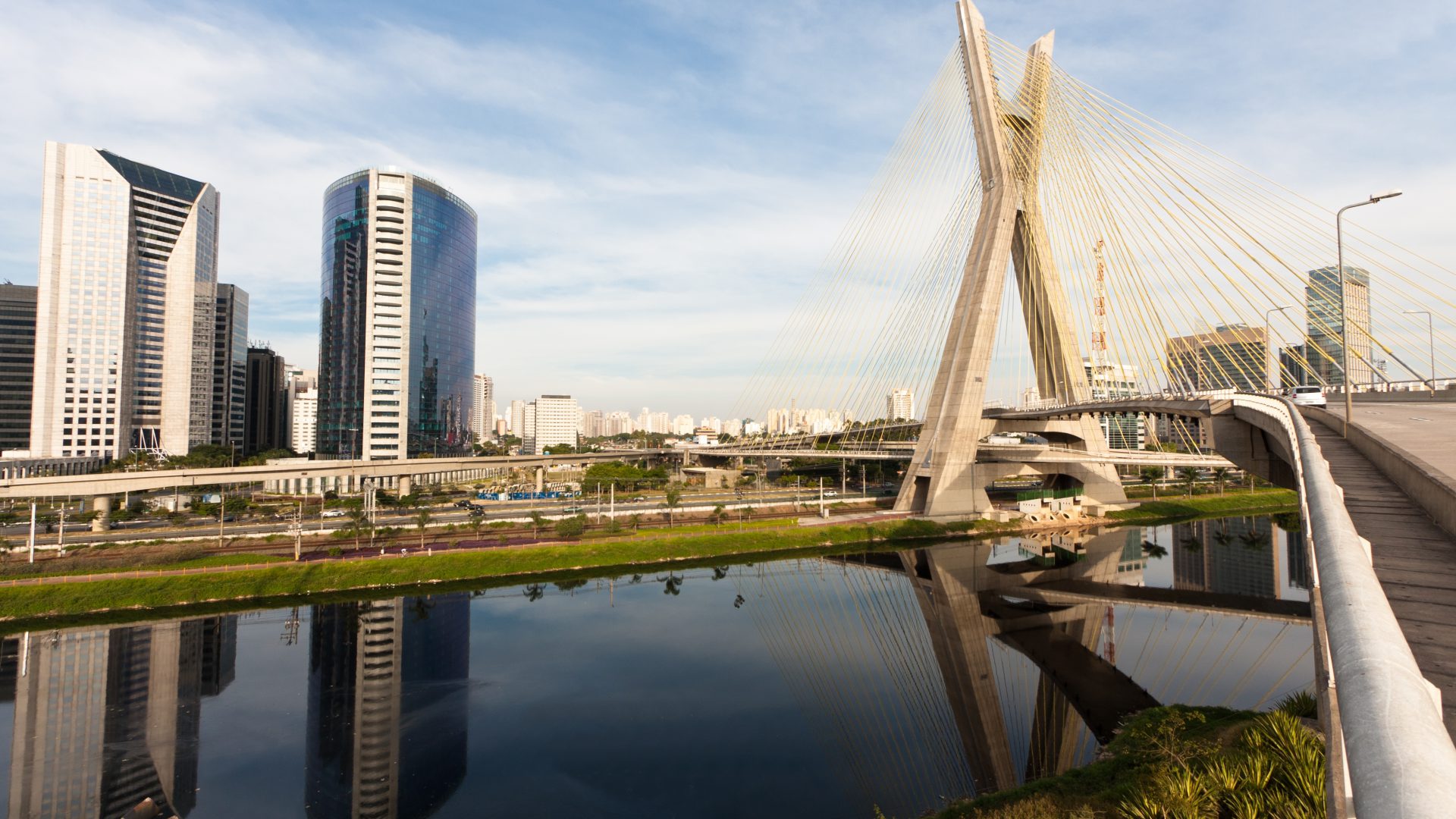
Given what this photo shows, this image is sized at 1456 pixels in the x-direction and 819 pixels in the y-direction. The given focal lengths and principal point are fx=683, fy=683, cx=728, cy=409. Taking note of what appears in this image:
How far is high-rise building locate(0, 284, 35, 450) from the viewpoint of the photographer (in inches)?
2368

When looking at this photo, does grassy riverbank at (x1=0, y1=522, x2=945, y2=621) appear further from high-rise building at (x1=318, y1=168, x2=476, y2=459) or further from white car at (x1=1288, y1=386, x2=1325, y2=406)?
high-rise building at (x1=318, y1=168, x2=476, y2=459)

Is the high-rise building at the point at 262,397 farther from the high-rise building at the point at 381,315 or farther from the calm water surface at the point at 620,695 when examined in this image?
the calm water surface at the point at 620,695

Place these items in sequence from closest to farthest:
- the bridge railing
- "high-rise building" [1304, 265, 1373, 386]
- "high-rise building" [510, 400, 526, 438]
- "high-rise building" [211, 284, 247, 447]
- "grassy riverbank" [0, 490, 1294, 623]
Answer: the bridge railing
"high-rise building" [1304, 265, 1373, 386]
"grassy riverbank" [0, 490, 1294, 623]
"high-rise building" [211, 284, 247, 447]
"high-rise building" [510, 400, 526, 438]

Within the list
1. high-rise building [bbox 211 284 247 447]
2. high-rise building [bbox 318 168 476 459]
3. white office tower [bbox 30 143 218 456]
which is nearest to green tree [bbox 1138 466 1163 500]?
high-rise building [bbox 318 168 476 459]

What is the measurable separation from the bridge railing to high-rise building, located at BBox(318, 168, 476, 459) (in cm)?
6627

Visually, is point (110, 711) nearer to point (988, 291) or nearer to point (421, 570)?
point (421, 570)

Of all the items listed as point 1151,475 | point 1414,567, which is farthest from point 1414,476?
point 1151,475

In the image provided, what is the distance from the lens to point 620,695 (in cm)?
1680

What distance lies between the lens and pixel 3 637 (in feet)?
66.5

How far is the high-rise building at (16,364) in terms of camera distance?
60.2 m

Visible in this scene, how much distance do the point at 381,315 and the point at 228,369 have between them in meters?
28.5

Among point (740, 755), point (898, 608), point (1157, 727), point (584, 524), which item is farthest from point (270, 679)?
point (1157, 727)

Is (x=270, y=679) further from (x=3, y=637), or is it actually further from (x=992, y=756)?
(x=992, y=756)

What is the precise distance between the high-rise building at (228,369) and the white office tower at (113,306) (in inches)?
330
